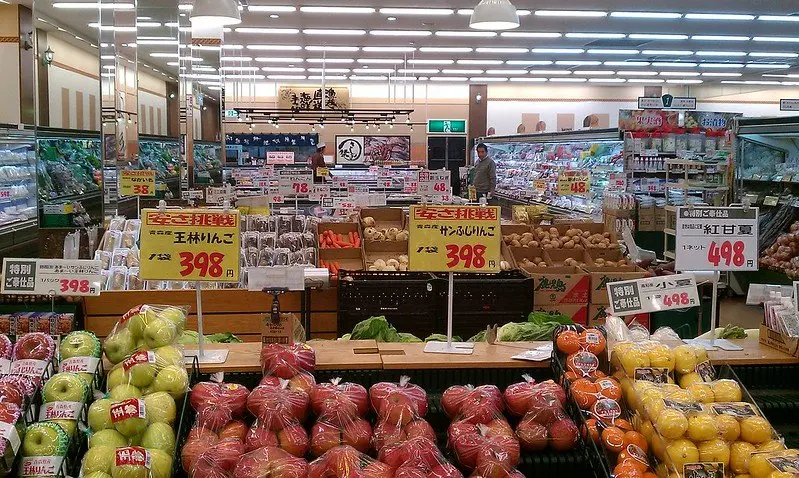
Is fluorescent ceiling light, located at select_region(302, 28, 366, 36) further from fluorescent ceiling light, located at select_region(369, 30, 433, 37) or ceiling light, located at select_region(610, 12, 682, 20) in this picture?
ceiling light, located at select_region(610, 12, 682, 20)

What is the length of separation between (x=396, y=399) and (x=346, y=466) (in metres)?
0.37

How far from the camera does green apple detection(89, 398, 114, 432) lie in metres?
2.13

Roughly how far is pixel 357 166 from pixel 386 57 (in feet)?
9.57

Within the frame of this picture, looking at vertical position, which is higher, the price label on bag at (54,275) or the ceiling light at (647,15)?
the ceiling light at (647,15)

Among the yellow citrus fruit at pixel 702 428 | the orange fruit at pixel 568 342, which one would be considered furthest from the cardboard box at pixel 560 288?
the yellow citrus fruit at pixel 702 428

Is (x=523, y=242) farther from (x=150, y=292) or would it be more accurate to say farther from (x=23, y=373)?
(x=23, y=373)

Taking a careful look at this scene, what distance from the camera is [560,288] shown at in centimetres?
550

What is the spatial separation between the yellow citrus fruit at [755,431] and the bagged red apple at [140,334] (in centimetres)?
183

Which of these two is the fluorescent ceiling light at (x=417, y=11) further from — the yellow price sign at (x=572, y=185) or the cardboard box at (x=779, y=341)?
the cardboard box at (x=779, y=341)

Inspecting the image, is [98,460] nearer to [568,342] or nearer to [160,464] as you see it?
[160,464]

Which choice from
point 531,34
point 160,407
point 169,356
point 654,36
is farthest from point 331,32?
point 160,407

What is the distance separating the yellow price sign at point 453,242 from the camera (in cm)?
300

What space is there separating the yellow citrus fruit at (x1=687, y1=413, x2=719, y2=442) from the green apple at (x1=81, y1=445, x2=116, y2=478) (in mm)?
1605

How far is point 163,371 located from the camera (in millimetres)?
2320
